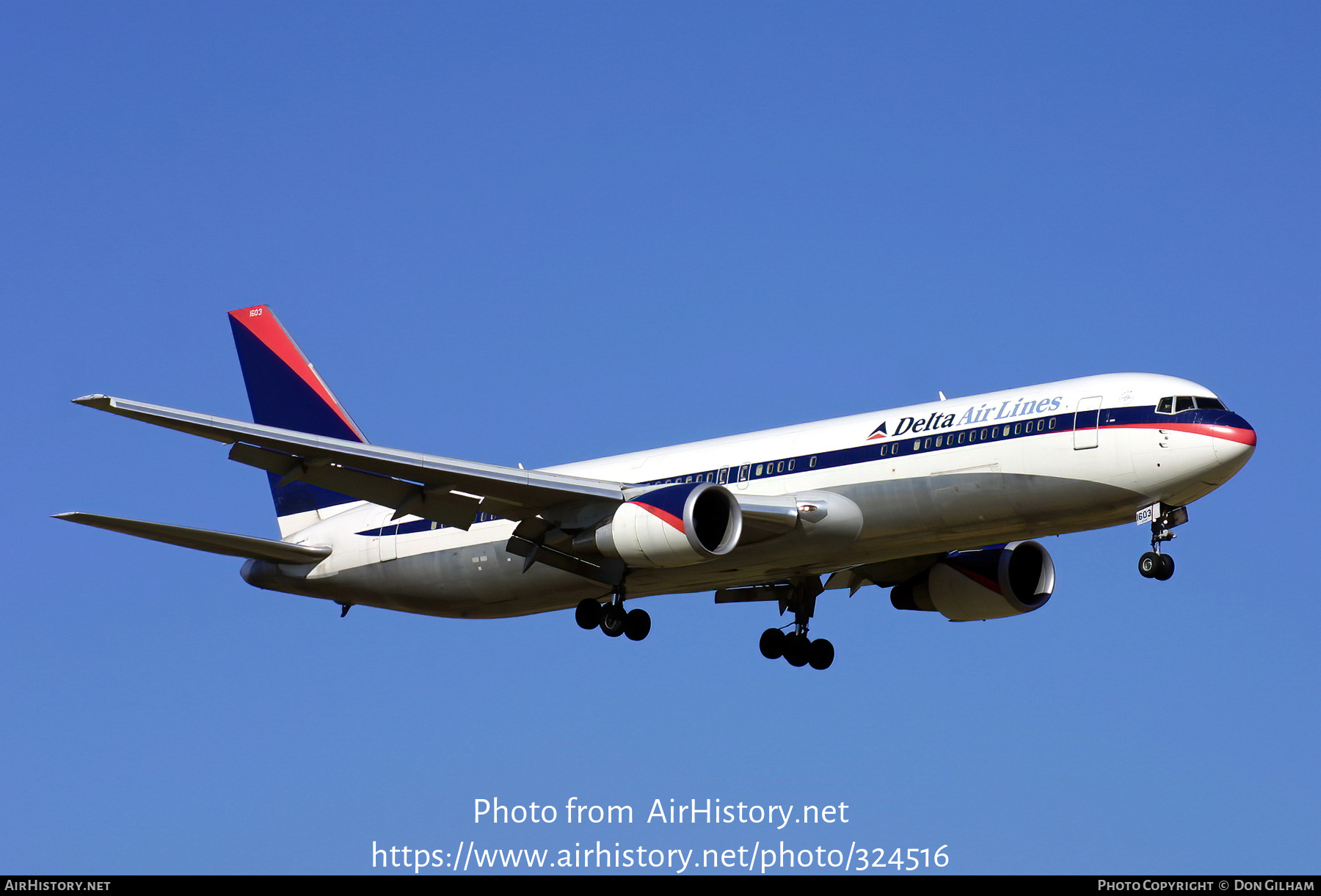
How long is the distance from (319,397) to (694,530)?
14502 mm

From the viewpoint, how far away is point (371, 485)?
106 feet

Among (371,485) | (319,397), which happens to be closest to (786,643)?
(371,485)

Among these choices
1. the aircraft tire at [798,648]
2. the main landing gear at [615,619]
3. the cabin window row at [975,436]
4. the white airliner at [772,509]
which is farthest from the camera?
the aircraft tire at [798,648]

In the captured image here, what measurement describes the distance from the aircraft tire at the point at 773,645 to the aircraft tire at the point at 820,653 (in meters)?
0.68

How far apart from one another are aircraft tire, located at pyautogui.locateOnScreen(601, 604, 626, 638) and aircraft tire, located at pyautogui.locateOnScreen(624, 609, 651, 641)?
0.11m

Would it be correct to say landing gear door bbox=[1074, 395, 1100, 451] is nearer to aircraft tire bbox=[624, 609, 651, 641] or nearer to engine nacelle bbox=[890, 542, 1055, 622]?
engine nacelle bbox=[890, 542, 1055, 622]

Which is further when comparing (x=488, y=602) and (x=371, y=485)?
(x=488, y=602)

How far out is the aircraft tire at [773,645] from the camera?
3781cm

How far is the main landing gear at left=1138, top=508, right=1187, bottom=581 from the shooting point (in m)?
29.4

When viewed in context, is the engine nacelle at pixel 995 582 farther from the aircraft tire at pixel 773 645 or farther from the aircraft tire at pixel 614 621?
the aircraft tire at pixel 614 621

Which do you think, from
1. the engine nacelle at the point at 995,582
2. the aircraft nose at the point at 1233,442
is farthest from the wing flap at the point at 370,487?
the aircraft nose at the point at 1233,442
